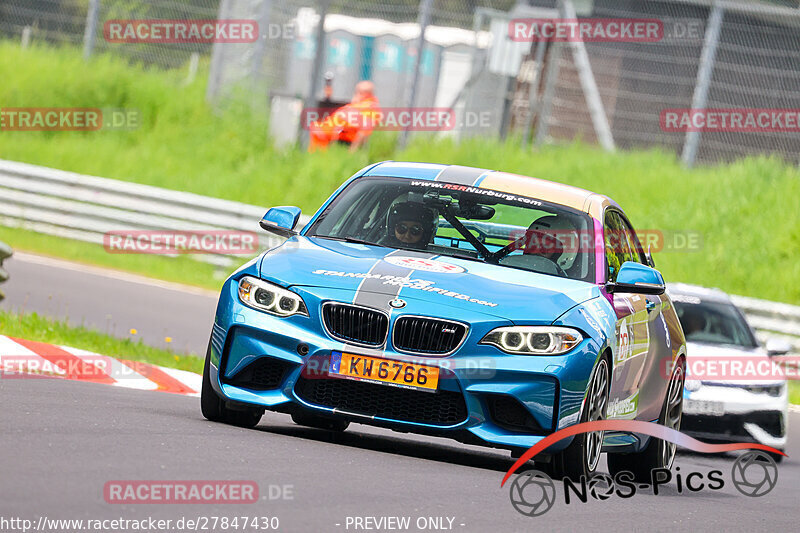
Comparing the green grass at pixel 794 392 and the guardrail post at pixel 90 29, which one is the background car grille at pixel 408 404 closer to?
the green grass at pixel 794 392

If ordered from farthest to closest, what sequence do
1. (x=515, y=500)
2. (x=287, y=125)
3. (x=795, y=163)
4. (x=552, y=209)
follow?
(x=287, y=125) < (x=795, y=163) < (x=552, y=209) < (x=515, y=500)

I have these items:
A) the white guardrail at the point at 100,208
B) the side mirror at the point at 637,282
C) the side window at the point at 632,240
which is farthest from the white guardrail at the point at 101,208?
the side mirror at the point at 637,282

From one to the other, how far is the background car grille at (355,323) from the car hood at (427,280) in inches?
2.5

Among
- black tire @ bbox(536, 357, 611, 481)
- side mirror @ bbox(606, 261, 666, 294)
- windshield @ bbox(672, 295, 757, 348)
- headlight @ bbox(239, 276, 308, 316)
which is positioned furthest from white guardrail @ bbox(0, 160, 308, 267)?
black tire @ bbox(536, 357, 611, 481)

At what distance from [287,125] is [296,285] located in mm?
18248

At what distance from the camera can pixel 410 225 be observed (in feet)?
27.3

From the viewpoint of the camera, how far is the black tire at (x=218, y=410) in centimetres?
762

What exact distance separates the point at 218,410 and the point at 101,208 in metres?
14.2

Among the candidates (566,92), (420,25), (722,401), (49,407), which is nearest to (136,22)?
(420,25)

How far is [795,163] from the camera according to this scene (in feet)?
72.6

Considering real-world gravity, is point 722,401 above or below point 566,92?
below

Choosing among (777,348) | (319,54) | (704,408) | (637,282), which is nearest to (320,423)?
(637,282)

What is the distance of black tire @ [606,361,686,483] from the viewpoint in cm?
897

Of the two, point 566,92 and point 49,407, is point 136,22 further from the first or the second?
point 49,407
